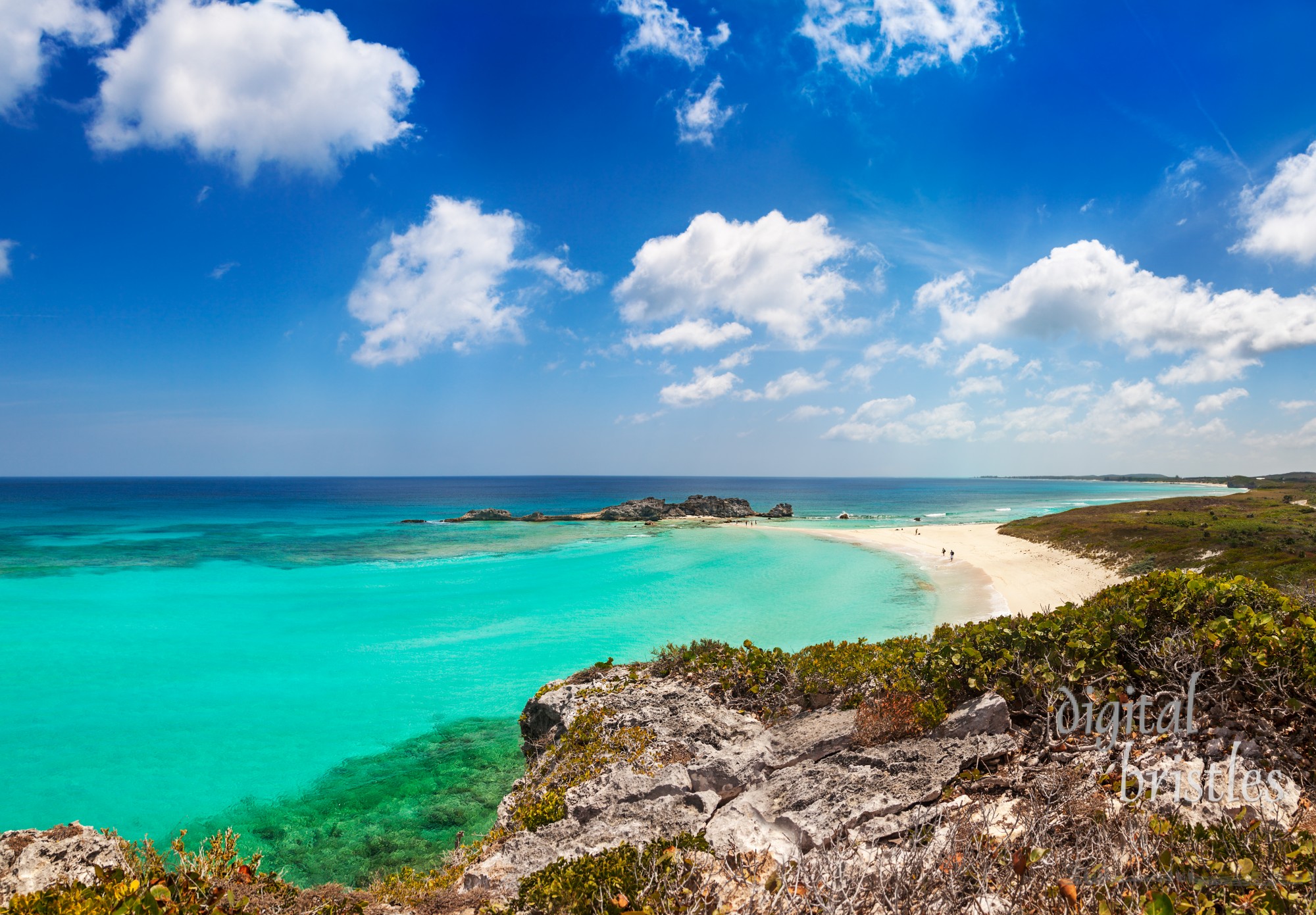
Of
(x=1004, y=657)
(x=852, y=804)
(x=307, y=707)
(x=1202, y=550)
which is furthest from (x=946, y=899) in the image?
(x=1202, y=550)

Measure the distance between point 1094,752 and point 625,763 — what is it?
507cm

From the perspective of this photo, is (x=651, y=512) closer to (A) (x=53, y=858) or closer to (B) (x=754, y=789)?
(B) (x=754, y=789)

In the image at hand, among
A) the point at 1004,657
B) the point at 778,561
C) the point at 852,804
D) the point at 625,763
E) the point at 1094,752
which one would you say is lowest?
the point at 778,561

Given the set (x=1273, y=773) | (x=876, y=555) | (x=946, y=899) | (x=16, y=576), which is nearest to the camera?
(x=946, y=899)

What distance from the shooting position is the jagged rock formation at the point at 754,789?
538 cm

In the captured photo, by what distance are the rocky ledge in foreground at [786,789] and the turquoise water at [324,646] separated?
4.81 m

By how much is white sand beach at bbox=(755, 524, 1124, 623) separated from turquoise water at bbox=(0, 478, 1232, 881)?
218cm

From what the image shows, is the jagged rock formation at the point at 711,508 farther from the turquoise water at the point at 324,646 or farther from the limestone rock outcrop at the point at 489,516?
the turquoise water at the point at 324,646

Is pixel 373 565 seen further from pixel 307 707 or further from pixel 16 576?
pixel 307 707

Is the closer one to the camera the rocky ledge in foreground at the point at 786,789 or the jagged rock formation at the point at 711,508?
the rocky ledge in foreground at the point at 786,789

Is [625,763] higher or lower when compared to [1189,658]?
lower

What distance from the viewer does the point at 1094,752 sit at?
550 cm

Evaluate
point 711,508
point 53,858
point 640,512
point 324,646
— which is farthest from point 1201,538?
point 640,512

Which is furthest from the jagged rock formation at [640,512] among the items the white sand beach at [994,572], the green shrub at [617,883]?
the green shrub at [617,883]
